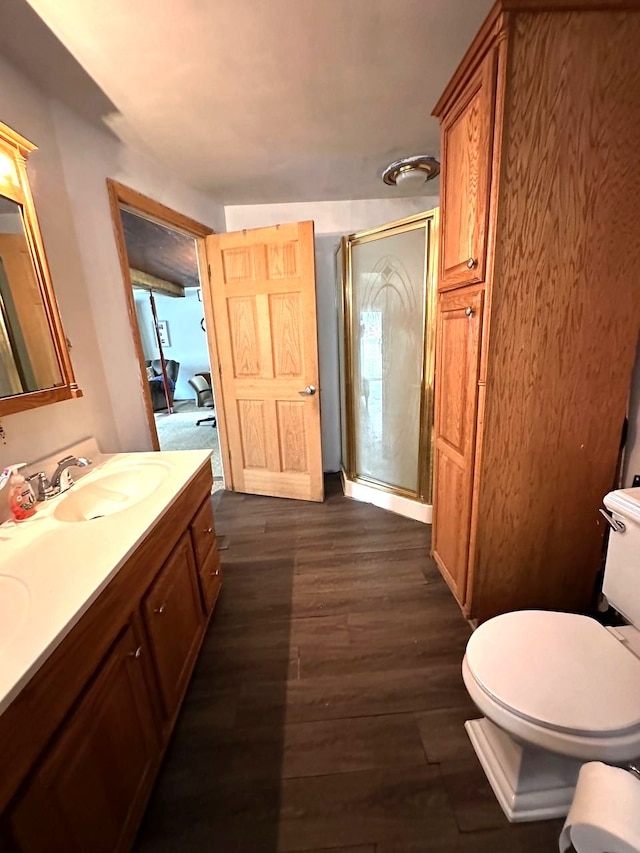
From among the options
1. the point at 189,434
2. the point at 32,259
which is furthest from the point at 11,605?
the point at 189,434

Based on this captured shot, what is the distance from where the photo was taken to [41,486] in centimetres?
128

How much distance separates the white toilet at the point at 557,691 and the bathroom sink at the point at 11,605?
3.59ft

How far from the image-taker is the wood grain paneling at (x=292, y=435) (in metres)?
2.77

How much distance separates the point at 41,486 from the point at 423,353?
208 cm

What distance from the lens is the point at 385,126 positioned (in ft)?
6.17

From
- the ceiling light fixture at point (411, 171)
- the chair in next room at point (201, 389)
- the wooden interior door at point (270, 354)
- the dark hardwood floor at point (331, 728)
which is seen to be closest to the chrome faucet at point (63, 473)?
the dark hardwood floor at point (331, 728)

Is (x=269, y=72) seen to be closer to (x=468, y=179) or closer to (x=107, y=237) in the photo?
(x=468, y=179)

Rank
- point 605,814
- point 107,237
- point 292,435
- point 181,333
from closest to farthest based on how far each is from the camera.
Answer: point 605,814, point 107,237, point 292,435, point 181,333

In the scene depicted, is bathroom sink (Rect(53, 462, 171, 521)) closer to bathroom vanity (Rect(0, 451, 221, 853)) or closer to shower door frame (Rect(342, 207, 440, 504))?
bathroom vanity (Rect(0, 451, 221, 853))

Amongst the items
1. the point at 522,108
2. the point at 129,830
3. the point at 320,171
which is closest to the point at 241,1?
the point at 522,108

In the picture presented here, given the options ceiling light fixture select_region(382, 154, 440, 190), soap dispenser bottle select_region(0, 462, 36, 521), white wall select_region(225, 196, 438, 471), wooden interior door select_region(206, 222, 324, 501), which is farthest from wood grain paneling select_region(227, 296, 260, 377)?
soap dispenser bottle select_region(0, 462, 36, 521)

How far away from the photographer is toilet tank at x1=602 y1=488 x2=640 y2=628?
102 cm

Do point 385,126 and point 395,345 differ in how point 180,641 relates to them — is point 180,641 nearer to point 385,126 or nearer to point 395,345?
point 395,345

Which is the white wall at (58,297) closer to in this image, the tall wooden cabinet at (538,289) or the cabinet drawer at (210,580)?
the cabinet drawer at (210,580)
